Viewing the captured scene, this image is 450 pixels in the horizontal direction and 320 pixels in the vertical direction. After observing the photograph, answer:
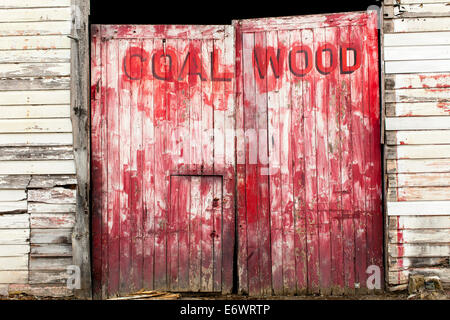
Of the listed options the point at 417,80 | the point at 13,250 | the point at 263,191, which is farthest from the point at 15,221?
the point at 417,80

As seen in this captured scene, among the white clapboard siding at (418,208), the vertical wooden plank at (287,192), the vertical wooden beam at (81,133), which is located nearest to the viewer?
the white clapboard siding at (418,208)

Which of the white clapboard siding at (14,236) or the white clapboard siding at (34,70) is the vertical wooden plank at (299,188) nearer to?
the white clapboard siding at (34,70)

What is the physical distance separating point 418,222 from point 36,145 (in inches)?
151

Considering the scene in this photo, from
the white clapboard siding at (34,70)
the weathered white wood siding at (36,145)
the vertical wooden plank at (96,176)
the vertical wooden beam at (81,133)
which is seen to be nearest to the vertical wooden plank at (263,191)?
the vertical wooden plank at (96,176)

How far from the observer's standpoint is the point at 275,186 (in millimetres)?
4359

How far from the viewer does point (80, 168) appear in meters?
4.25

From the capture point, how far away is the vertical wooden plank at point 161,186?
435 cm

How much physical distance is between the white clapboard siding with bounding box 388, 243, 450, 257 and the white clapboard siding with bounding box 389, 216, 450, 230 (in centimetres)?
18

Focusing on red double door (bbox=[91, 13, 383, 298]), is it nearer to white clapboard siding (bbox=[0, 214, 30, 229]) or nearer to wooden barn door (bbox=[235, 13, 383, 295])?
wooden barn door (bbox=[235, 13, 383, 295])

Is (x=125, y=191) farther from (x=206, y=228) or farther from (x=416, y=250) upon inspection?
Answer: (x=416, y=250)

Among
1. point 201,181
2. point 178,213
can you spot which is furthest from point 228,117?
point 178,213

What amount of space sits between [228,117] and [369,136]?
4.72ft

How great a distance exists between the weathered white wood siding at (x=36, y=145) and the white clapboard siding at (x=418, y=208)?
3.16 m

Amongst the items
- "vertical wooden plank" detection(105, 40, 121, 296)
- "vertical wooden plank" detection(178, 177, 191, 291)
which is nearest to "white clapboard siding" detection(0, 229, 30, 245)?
"vertical wooden plank" detection(105, 40, 121, 296)
